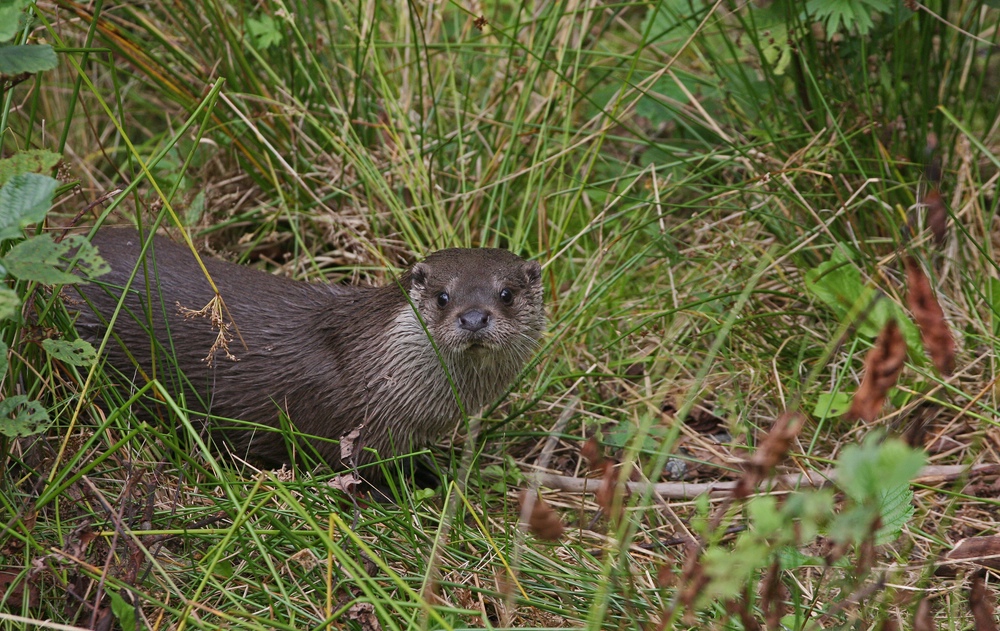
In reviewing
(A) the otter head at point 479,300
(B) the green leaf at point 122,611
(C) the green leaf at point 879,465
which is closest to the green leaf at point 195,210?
(A) the otter head at point 479,300

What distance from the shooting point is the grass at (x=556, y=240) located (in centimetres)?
255

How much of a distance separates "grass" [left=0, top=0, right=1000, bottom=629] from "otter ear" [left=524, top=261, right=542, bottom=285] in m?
0.37

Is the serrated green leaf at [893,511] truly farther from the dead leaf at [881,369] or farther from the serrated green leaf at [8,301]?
the serrated green leaf at [8,301]

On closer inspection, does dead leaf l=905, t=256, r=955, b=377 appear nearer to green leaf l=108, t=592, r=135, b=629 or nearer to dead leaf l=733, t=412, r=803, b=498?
dead leaf l=733, t=412, r=803, b=498

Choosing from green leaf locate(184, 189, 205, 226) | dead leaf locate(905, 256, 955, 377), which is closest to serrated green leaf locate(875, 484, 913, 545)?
dead leaf locate(905, 256, 955, 377)

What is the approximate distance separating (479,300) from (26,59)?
1336 mm

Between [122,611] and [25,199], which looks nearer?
[25,199]

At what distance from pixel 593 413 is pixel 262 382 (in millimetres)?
1025

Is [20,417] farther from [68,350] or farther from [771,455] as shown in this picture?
[771,455]

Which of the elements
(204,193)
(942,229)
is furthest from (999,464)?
(204,193)

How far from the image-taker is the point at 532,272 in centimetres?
321

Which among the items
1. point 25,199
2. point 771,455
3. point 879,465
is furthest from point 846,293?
point 25,199

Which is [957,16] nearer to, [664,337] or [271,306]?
[664,337]

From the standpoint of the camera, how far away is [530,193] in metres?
4.00
